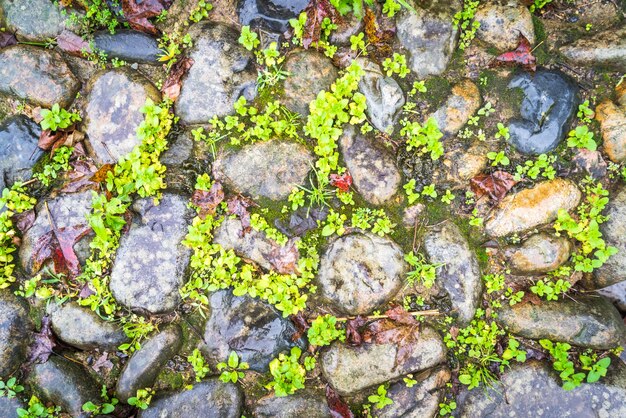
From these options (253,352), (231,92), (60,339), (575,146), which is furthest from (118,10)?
(575,146)

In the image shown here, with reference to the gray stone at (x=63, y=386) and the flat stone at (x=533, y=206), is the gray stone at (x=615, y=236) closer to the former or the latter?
the flat stone at (x=533, y=206)

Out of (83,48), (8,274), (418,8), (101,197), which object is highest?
(418,8)

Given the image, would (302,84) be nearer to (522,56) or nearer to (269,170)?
(269,170)

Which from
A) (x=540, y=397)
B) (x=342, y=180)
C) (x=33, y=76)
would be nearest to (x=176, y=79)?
(x=33, y=76)

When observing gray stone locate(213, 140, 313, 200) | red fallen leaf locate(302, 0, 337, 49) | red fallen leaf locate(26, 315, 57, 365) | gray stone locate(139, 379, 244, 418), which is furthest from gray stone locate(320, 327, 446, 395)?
red fallen leaf locate(302, 0, 337, 49)

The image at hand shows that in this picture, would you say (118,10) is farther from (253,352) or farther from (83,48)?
(253,352)

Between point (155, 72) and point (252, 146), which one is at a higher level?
point (155, 72)

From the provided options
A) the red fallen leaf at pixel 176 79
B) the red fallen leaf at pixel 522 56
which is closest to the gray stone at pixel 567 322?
the red fallen leaf at pixel 522 56

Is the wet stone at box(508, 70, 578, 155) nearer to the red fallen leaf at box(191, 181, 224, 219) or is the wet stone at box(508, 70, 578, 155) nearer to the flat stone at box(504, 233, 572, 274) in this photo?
the flat stone at box(504, 233, 572, 274)
